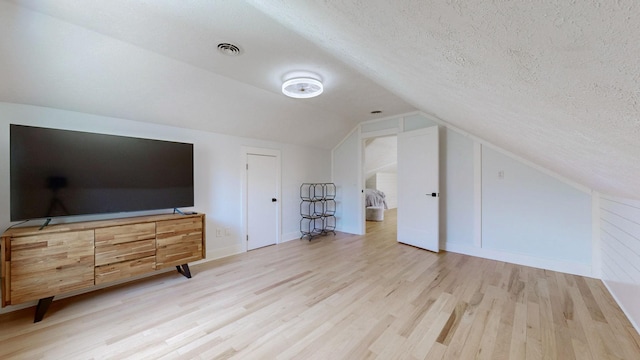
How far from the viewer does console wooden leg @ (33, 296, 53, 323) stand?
205 cm

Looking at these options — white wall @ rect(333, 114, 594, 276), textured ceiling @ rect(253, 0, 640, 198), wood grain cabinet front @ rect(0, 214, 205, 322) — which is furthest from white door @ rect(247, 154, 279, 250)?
textured ceiling @ rect(253, 0, 640, 198)

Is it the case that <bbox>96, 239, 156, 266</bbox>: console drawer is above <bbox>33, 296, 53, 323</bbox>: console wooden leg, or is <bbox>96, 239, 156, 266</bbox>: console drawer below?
above

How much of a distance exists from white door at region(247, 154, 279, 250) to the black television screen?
1.08 metres

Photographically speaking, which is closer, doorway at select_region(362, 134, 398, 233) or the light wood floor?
the light wood floor

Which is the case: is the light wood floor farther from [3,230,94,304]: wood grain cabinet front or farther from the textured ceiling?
the textured ceiling

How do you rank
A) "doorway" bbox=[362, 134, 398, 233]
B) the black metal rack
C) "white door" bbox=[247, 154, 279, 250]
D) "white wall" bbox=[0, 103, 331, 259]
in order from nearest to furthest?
"white wall" bbox=[0, 103, 331, 259], "white door" bbox=[247, 154, 279, 250], the black metal rack, "doorway" bbox=[362, 134, 398, 233]

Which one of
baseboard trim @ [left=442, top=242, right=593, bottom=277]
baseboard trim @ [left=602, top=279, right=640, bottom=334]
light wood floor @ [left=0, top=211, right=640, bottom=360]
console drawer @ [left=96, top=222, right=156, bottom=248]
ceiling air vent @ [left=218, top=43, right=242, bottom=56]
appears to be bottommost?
light wood floor @ [left=0, top=211, right=640, bottom=360]

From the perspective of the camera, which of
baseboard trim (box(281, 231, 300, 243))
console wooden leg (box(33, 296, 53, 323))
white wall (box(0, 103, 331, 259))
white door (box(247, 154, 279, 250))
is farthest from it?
baseboard trim (box(281, 231, 300, 243))

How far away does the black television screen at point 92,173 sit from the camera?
2.13 meters

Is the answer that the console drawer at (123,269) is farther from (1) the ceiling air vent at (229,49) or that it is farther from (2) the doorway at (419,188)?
(2) the doorway at (419,188)

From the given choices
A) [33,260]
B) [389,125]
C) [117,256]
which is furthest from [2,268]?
[389,125]

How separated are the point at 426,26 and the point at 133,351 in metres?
2.51

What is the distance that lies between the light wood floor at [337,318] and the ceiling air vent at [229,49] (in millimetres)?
2383

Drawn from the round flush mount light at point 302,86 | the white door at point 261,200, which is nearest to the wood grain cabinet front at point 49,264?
the white door at point 261,200
